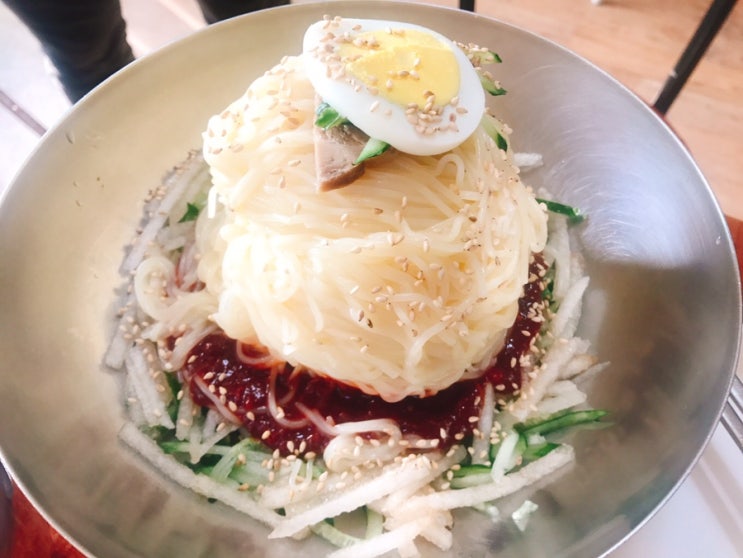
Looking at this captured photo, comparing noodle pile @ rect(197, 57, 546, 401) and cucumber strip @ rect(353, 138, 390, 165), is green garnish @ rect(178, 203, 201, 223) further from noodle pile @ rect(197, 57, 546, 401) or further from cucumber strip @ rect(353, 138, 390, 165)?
cucumber strip @ rect(353, 138, 390, 165)

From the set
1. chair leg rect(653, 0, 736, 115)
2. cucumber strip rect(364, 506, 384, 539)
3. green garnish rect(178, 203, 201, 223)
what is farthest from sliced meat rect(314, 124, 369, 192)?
chair leg rect(653, 0, 736, 115)

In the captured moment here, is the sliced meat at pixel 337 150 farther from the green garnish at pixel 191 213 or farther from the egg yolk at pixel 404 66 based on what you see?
the green garnish at pixel 191 213

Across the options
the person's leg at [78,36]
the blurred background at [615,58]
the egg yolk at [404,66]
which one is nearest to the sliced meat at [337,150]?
the egg yolk at [404,66]

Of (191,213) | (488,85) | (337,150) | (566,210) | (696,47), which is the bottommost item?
(566,210)

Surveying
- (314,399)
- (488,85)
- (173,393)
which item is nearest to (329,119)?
(488,85)

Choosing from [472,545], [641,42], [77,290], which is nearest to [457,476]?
[472,545]

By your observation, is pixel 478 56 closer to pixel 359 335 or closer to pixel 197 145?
pixel 359 335

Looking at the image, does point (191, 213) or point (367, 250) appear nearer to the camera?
point (367, 250)
